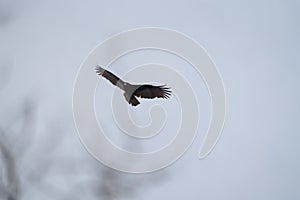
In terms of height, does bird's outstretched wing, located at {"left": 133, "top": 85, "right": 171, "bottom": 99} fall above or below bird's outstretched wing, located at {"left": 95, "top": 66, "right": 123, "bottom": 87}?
above

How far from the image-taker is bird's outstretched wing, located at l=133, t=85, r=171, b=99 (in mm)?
1594

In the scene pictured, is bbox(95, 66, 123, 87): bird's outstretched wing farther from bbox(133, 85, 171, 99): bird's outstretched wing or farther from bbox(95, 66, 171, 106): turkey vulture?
bbox(133, 85, 171, 99): bird's outstretched wing

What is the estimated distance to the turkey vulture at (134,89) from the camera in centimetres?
159

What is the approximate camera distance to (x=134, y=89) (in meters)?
1.59

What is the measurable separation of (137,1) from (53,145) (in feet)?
2.21

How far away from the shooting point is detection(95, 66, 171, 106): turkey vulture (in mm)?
1589

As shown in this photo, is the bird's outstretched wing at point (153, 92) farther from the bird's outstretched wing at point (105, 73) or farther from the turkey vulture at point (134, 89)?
the bird's outstretched wing at point (105, 73)

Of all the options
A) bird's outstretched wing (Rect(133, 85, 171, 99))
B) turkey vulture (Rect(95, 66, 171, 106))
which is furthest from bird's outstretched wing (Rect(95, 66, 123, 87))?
bird's outstretched wing (Rect(133, 85, 171, 99))

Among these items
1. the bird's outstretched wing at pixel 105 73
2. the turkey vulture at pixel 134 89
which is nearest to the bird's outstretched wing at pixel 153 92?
the turkey vulture at pixel 134 89

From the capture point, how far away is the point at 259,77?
1648mm

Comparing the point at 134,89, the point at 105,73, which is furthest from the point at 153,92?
the point at 105,73

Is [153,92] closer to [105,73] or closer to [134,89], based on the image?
[134,89]

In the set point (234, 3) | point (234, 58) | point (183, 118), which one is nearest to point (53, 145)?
point (183, 118)

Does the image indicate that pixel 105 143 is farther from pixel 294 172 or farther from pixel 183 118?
pixel 294 172
